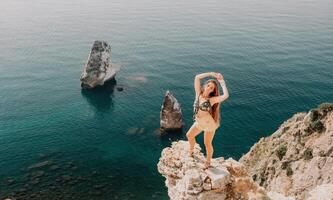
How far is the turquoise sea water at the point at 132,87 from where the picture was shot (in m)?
58.1

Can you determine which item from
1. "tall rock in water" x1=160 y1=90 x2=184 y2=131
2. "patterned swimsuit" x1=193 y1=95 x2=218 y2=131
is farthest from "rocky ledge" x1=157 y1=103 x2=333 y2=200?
"tall rock in water" x1=160 y1=90 x2=184 y2=131

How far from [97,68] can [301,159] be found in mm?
63053

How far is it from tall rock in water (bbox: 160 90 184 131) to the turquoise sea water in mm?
2263

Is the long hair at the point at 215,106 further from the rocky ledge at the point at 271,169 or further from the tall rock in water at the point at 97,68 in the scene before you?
the tall rock in water at the point at 97,68

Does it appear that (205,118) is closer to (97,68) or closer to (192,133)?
(192,133)

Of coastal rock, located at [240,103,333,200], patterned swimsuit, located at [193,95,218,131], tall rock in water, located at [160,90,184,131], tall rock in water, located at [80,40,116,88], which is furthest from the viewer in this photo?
tall rock in water, located at [80,40,116,88]

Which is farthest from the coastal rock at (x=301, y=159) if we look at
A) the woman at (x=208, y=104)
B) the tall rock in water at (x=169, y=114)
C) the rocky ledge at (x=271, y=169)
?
the tall rock in water at (x=169, y=114)

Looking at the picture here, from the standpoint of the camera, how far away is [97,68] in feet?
299

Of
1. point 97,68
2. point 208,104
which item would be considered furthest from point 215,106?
point 97,68

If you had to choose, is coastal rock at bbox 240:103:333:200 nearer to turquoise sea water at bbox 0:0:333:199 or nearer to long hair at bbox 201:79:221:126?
turquoise sea water at bbox 0:0:333:199

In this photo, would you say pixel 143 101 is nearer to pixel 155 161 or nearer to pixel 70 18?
pixel 155 161

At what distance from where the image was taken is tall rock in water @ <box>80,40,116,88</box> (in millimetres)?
90725

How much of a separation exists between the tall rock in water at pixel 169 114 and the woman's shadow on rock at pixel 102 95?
16.4 meters

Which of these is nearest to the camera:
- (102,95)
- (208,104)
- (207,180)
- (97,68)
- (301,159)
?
(208,104)
